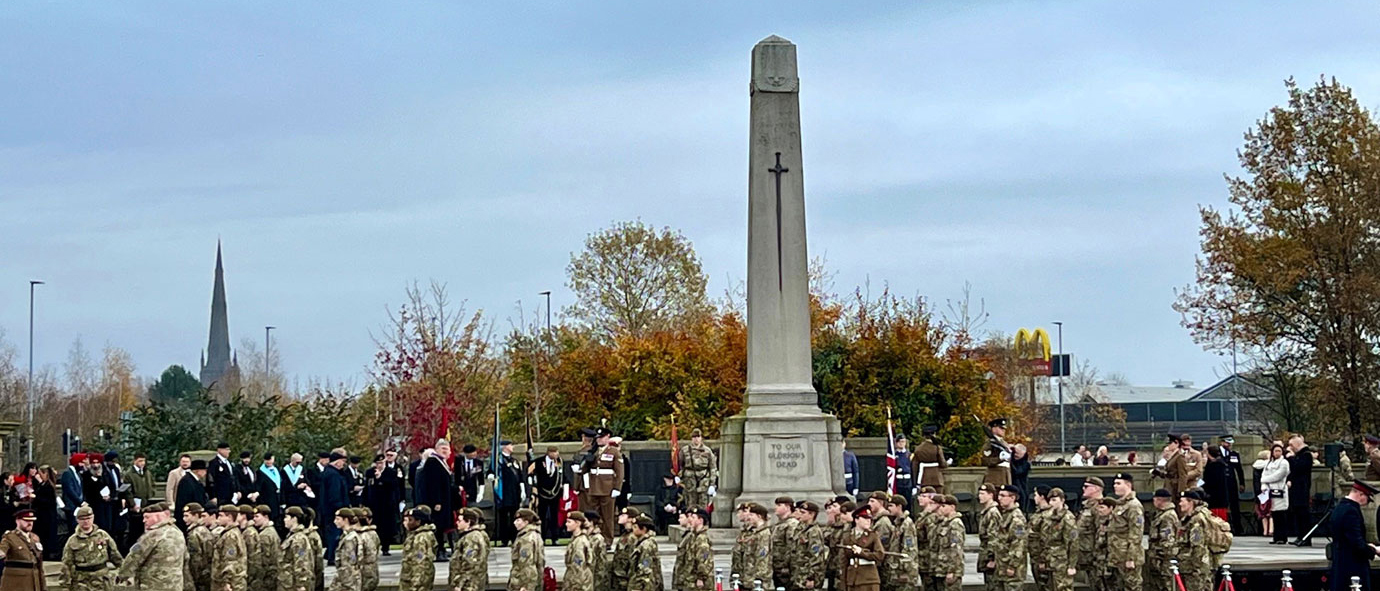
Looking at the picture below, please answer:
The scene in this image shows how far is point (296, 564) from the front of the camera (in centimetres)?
1952

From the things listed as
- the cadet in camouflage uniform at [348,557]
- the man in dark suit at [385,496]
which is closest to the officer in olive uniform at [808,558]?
the cadet in camouflage uniform at [348,557]

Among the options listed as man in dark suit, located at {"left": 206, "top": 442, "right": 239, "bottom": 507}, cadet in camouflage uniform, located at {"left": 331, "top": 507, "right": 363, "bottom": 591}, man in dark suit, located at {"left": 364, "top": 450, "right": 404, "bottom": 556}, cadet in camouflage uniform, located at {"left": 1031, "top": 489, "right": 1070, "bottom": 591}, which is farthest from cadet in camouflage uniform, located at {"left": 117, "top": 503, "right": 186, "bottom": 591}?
cadet in camouflage uniform, located at {"left": 1031, "top": 489, "right": 1070, "bottom": 591}

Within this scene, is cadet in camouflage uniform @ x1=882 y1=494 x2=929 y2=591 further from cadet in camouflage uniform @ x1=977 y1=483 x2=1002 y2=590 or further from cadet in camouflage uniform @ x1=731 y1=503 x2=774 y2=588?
cadet in camouflage uniform @ x1=731 y1=503 x2=774 y2=588

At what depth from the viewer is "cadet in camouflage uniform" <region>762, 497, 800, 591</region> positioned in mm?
19438

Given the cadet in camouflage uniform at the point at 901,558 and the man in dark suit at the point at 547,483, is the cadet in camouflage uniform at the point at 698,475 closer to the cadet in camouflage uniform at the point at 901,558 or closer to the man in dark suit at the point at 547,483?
the man in dark suit at the point at 547,483

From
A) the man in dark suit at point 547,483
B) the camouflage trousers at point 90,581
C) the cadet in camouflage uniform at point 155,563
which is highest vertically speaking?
the man in dark suit at point 547,483

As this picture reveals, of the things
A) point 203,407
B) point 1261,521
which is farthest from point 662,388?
point 1261,521

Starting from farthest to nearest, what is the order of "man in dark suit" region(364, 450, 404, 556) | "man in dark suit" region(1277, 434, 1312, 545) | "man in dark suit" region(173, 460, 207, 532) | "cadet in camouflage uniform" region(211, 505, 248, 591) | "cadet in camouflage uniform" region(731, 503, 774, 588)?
1. "man in dark suit" region(364, 450, 404, 556)
2. "man in dark suit" region(1277, 434, 1312, 545)
3. "man in dark suit" region(173, 460, 207, 532)
4. "cadet in camouflage uniform" region(211, 505, 248, 591)
5. "cadet in camouflage uniform" region(731, 503, 774, 588)

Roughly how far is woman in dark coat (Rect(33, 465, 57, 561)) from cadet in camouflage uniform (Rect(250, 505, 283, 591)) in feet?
16.7

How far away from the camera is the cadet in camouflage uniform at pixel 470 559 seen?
18641 millimetres

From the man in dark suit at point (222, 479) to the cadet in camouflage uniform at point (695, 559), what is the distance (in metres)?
8.59

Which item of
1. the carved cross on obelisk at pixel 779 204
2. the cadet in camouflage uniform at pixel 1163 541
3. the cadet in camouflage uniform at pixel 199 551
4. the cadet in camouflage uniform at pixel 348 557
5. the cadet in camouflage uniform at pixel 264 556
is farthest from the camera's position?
the carved cross on obelisk at pixel 779 204

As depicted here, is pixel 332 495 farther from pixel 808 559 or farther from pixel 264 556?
pixel 808 559

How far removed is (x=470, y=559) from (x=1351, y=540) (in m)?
9.05
